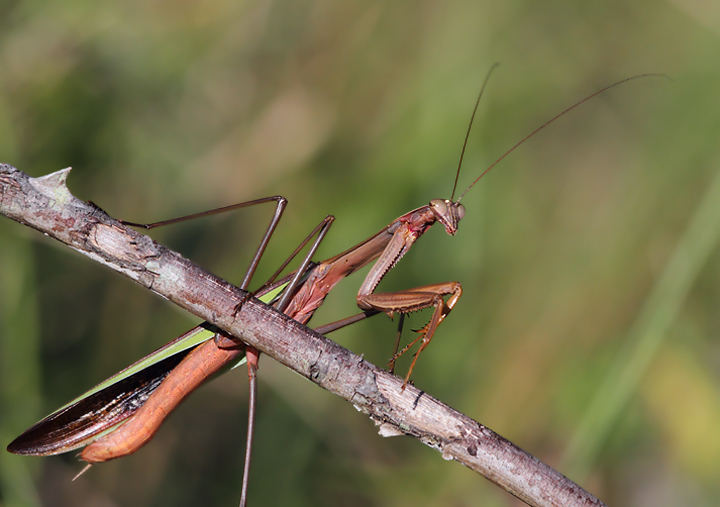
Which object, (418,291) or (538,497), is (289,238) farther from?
(538,497)

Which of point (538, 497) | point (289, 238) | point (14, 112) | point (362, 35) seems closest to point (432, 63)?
point (362, 35)

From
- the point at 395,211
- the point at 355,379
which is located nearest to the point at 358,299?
the point at 355,379

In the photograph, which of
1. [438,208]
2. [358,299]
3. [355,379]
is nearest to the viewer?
[355,379]

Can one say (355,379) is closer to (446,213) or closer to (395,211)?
(446,213)

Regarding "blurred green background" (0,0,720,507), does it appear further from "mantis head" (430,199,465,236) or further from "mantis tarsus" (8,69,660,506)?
"mantis head" (430,199,465,236)

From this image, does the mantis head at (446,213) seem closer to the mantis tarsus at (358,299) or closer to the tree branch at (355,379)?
the mantis tarsus at (358,299)

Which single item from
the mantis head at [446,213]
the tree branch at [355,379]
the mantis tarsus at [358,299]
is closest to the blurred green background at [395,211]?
the mantis tarsus at [358,299]

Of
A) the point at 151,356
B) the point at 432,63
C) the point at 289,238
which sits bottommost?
the point at 151,356
